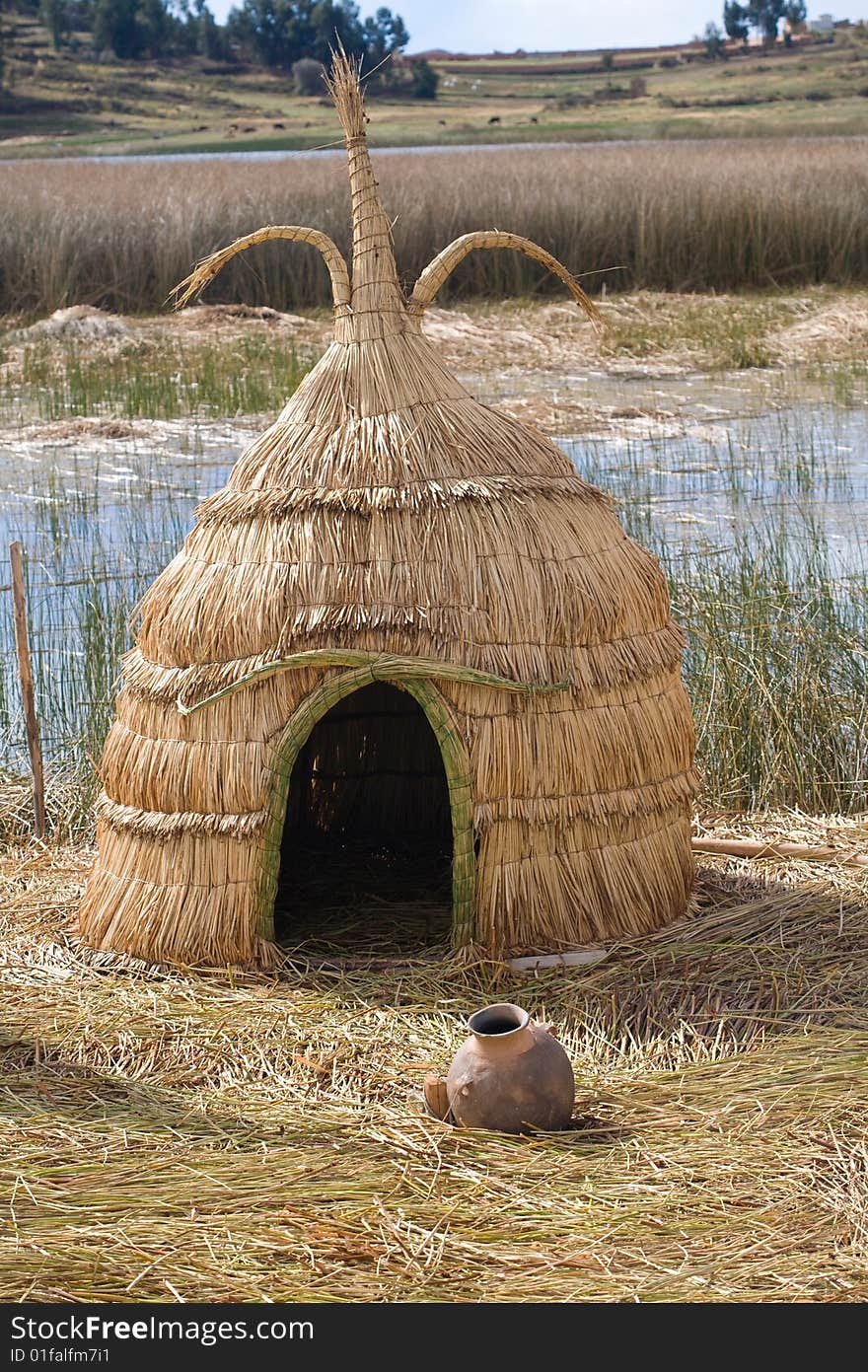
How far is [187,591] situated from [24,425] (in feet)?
28.9

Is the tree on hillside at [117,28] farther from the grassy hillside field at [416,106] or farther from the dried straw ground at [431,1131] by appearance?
the dried straw ground at [431,1131]

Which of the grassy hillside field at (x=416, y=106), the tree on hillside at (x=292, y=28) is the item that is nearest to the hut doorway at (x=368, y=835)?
the grassy hillside field at (x=416, y=106)

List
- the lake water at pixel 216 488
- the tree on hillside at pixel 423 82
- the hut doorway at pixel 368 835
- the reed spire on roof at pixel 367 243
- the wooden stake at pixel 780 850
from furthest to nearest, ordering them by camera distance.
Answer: the tree on hillside at pixel 423 82, the lake water at pixel 216 488, the wooden stake at pixel 780 850, the hut doorway at pixel 368 835, the reed spire on roof at pixel 367 243

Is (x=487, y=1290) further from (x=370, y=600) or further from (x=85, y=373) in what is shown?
(x=85, y=373)

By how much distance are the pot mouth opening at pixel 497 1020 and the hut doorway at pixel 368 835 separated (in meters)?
1.12

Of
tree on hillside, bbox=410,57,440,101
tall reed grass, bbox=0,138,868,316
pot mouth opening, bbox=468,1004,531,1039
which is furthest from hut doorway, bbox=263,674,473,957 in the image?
tree on hillside, bbox=410,57,440,101

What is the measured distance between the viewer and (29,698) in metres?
6.10

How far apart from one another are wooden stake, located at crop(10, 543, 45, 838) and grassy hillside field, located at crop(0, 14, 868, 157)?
35849 millimetres

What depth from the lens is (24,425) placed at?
12.9m

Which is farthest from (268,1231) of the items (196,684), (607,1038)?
(196,684)

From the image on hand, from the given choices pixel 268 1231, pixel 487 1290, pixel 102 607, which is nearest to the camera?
pixel 487 1290

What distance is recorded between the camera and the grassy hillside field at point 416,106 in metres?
47.5

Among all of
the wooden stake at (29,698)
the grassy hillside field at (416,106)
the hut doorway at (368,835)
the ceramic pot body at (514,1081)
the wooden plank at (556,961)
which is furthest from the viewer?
the grassy hillside field at (416,106)

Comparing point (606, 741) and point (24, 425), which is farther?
point (24, 425)
